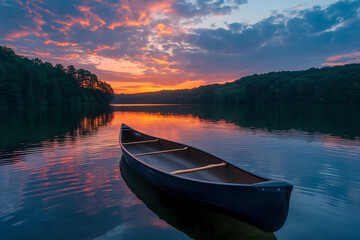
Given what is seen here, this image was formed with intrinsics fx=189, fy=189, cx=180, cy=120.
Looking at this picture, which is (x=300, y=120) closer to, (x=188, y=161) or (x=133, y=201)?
(x=188, y=161)

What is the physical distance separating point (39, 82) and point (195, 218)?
106 meters

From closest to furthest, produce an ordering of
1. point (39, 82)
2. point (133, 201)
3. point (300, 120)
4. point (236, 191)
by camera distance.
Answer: point (236, 191) < point (133, 201) < point (300, 120) < point (39, 82)

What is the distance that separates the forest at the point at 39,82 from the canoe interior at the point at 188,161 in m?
90.8

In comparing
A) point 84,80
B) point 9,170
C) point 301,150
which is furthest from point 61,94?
point 301,150

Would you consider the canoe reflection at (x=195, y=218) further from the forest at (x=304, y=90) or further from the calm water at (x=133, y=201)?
the forest at (x=304, y=90)

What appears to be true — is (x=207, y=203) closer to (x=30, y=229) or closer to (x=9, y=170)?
(x=30, y=229)

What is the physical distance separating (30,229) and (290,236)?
658 cm

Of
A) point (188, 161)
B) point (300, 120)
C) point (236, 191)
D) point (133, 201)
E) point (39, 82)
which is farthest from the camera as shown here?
point (39, 82)

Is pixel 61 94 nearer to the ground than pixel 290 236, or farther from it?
farther from it

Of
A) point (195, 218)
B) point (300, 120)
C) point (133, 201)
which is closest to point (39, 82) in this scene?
point (300, 120)

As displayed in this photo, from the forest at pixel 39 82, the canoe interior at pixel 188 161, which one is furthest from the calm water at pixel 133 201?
the forest at pixel 39 82

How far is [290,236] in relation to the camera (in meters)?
4.67

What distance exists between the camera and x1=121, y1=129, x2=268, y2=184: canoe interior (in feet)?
19.8

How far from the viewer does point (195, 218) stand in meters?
5.47
